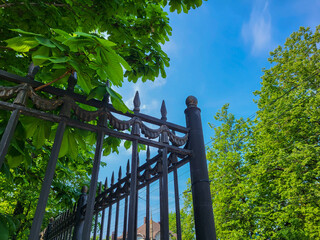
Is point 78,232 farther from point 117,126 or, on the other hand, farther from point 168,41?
point 168,41

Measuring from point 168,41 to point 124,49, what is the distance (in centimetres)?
68

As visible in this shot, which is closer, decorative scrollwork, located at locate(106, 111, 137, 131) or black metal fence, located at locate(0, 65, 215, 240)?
black metal fence, located at locate(0, 65, 215, 240)

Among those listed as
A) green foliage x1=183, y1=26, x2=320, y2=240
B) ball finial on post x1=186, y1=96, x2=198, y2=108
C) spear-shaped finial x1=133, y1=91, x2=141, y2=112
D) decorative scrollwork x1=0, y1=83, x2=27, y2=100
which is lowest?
decorative scrollwork x1=0, y1=83, x2=27, y2=100

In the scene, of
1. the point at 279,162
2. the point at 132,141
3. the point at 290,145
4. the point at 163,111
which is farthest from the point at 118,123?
the point at 290,145

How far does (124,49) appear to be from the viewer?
2699 mm

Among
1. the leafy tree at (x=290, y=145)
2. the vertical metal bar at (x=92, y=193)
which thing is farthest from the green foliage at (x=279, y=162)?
the vertical metal bar at (x=92, y=193)

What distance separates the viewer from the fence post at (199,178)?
1946 millimetres

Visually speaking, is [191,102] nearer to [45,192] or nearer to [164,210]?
[164,210]

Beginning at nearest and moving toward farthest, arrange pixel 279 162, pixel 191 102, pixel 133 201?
pixel 133 201
pixel 191 102
pixel 279 162

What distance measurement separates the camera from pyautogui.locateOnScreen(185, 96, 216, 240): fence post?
1.95 m

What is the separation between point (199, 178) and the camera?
2.15m

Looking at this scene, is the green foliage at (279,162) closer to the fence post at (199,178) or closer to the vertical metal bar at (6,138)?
the fence post at (199,178)

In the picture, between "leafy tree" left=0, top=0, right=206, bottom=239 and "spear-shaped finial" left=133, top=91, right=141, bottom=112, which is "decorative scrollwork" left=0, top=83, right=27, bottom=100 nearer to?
"leafy tree" left=0, top=0, right=206, bottom=239

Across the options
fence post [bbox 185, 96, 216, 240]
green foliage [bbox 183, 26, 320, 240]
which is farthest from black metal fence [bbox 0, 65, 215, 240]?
green foliage [bbox 183, 26, 320, 240]
